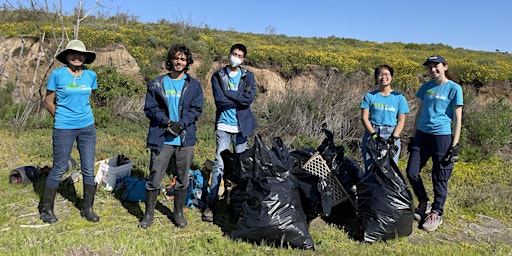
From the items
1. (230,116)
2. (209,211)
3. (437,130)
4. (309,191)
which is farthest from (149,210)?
(437,130)

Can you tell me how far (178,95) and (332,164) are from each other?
186 cm

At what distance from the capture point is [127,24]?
878 inches

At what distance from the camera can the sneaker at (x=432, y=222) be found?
13.9ft

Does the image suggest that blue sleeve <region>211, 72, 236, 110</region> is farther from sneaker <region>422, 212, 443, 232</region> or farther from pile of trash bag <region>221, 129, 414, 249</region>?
sneaker <region>422, 212, 443, 232</region>

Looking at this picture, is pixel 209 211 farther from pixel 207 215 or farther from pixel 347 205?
pixel 347 205

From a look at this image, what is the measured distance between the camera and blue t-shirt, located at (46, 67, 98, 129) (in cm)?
375

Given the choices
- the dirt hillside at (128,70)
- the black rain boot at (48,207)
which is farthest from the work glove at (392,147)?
the dirt hillside at (128,70)

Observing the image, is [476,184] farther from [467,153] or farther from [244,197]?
[244,197]

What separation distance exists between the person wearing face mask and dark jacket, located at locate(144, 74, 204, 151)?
35 centimetres

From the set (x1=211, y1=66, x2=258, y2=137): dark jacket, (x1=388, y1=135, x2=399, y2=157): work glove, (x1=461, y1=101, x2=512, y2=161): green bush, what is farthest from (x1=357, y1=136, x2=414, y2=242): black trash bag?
(x1=461, y1=101, x2=512, y2=161): green bush

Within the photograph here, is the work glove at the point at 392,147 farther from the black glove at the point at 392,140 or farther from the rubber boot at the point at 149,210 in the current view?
the rubber boot at the point at 149,210

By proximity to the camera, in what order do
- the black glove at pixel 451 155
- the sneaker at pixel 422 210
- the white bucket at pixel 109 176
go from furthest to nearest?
1. the white bucket at pixel 109 176
2. the sneaker at pixel 422 210
3. the black glove at pixel 451 155

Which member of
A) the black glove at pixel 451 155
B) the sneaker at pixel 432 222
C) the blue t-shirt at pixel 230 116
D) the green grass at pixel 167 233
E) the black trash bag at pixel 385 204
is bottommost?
the green grass at pixel 167 233

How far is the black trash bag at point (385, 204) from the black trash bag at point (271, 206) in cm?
68
